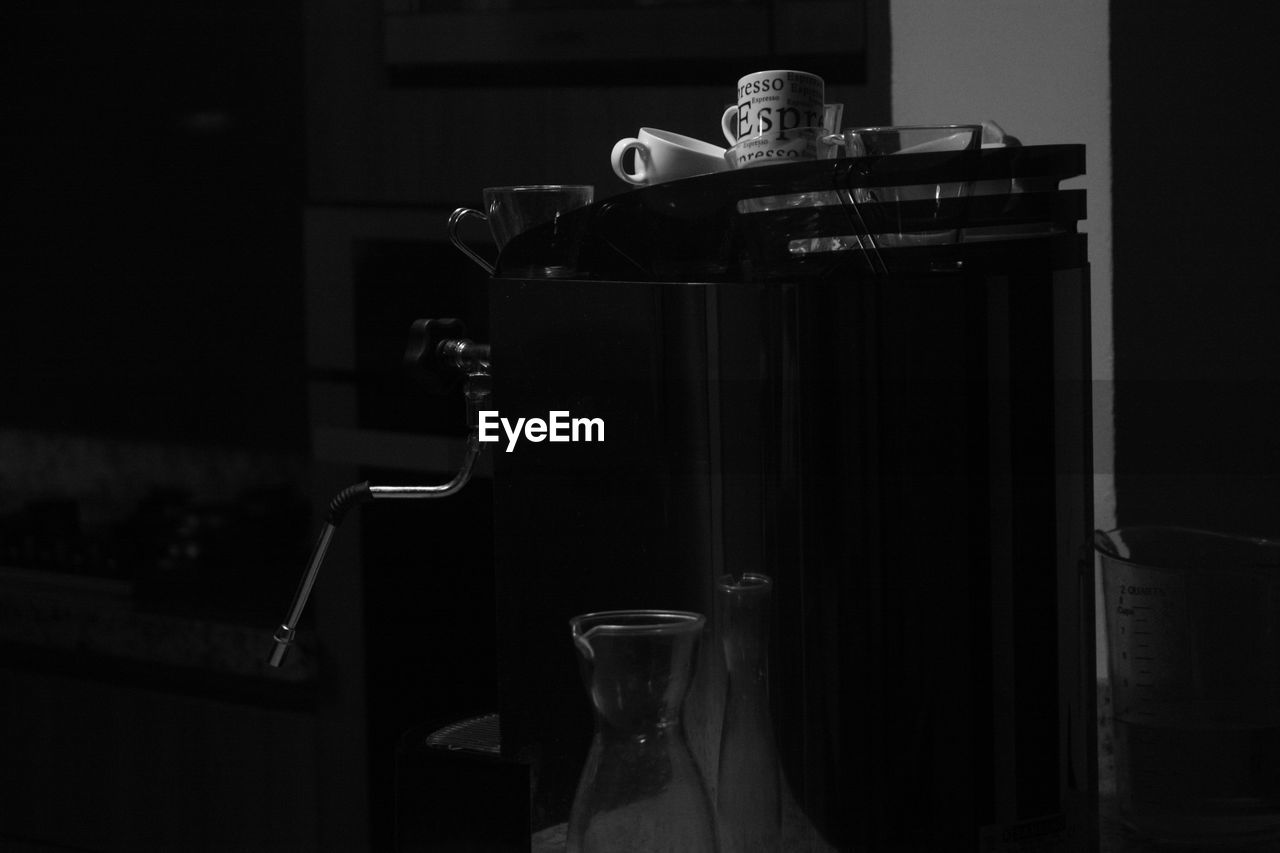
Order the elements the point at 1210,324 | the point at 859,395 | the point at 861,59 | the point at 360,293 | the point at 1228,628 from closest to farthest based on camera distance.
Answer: the point at 859,395
the point at 1228,628
the point at 1210,324
the point at 861,59
the point at 360,293

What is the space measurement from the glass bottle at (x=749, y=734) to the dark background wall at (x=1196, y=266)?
46cm

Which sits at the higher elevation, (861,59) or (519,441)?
(861,59)

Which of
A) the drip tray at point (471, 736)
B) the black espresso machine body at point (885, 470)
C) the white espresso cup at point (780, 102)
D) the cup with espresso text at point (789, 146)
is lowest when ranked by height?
the drip tray at point (471, 736)

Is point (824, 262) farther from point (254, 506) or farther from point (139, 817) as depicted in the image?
point (139, 817)

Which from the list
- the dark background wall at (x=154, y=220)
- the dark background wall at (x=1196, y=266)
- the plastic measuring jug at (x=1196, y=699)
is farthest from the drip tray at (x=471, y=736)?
the dark background wall at (x=154, y=220)

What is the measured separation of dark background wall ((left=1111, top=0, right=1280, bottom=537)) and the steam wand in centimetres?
50

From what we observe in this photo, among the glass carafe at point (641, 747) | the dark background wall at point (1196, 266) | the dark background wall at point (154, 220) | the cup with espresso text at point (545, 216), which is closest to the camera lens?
the glass carafe at point (641, 747)

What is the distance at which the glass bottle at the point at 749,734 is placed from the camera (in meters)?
0.69

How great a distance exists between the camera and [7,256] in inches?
79.8

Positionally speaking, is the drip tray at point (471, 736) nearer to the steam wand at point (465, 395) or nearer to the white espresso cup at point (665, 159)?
the steam wand at point (465, 395)

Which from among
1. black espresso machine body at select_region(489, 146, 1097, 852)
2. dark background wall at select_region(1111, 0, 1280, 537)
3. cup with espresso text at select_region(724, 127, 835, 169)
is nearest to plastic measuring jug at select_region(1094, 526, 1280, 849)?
black espresso machine body at select_region(489, 146, 1097, 852)

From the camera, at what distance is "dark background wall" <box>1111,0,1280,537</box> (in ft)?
3.26

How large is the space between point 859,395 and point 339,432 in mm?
1211

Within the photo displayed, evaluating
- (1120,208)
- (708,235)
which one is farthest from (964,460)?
(1120,208)
